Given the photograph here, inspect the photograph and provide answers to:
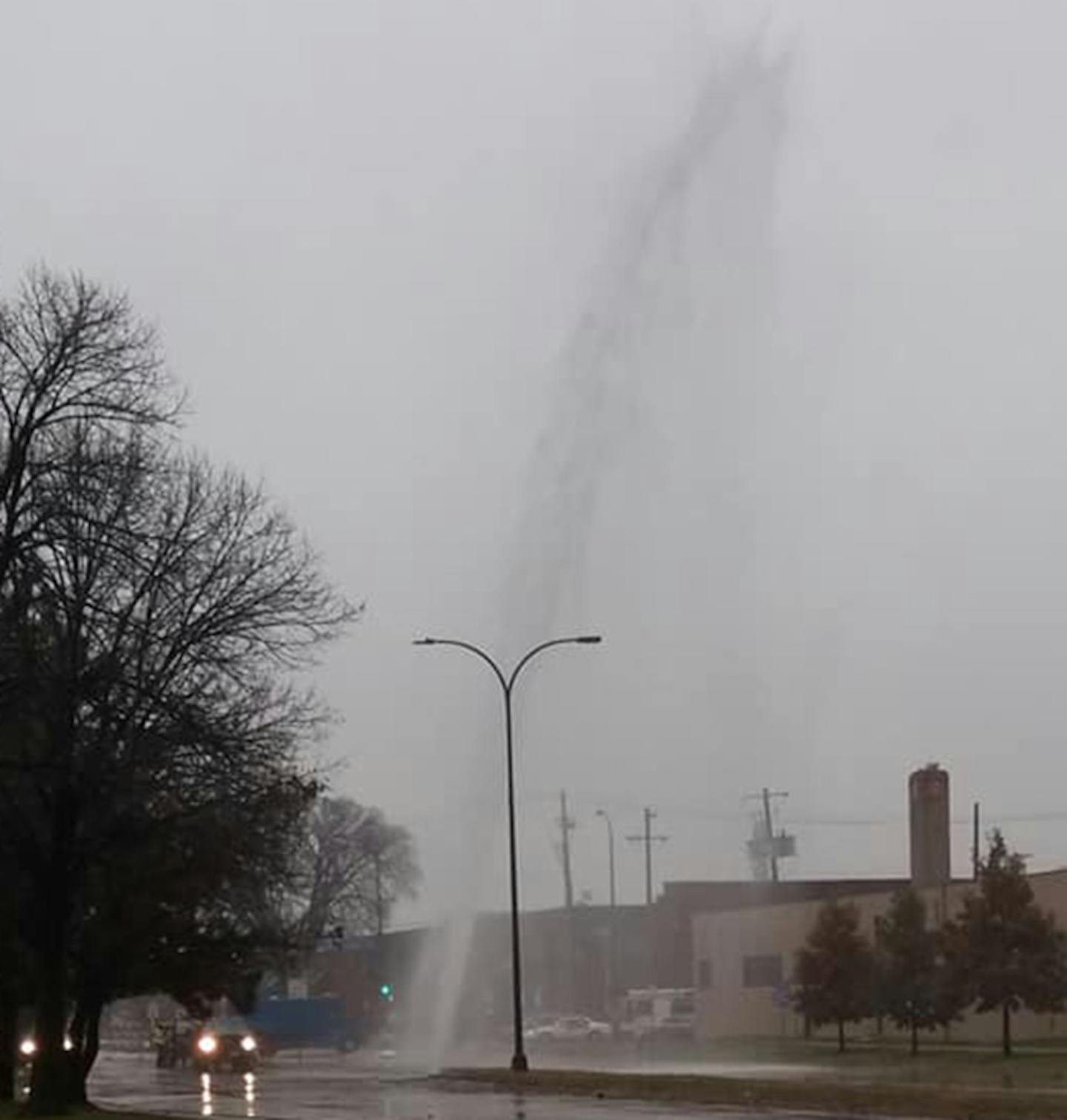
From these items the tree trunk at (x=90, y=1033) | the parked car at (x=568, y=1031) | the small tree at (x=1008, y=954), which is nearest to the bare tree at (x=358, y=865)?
the parked car at (x=568, y=1031)

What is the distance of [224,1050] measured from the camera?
78.9 metres

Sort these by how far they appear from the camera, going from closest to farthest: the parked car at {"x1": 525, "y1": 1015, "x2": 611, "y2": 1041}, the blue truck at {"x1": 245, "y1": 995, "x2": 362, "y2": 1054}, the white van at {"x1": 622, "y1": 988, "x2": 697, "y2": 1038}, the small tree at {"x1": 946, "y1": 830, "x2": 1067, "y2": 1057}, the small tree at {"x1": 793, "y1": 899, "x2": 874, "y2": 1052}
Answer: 1. the small tree at {"x1": 946, "y1": 830, "x2": 1067, "y2": 1057}
2. the small tree at {"x1": 793, "y1": 899, "x2": 874, "y2": 1052}
3. the parked car at {"x1": 525, "y1": 1015, "x2": 611, "y2": 1041}
4. the blue truck at {"x1": 245, "y1": 995, "x2": 362, "y2": 1054}
5. the white van at {"x1": 622, "y1": 988, "x2": 697, "y2": 1038}

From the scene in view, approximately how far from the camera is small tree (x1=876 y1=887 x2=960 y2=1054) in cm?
6738

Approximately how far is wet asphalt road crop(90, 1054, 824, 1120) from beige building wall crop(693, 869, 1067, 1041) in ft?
78.4

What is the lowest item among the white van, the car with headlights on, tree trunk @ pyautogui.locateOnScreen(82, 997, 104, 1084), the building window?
the white van

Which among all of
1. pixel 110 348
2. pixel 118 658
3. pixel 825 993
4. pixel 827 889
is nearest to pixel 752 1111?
pixel 118 658

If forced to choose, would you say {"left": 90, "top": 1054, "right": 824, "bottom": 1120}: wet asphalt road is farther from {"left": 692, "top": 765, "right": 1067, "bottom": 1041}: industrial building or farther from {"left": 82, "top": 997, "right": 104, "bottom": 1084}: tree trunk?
{"left": 692, "top": 765, "right": 1067, "bottom": 1041}: industrial building

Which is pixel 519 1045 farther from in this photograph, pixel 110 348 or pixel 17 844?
pixel 110 348

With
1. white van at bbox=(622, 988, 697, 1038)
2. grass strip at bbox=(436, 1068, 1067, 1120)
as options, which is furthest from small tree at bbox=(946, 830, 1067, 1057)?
white van at bbox=(622, 988, 697, 1038)

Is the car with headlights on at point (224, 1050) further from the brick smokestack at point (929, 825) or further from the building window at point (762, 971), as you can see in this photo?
the brick smokestack at point (929, 825)

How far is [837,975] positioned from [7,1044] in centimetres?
3279

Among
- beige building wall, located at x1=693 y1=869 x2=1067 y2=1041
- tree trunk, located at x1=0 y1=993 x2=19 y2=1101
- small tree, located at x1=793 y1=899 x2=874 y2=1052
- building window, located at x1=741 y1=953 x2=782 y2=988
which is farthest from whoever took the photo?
building window, located at x1=741 y1=953 x2=782 y2=988

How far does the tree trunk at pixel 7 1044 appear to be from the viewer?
1827 inches

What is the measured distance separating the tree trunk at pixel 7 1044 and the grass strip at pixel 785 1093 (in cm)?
1003
